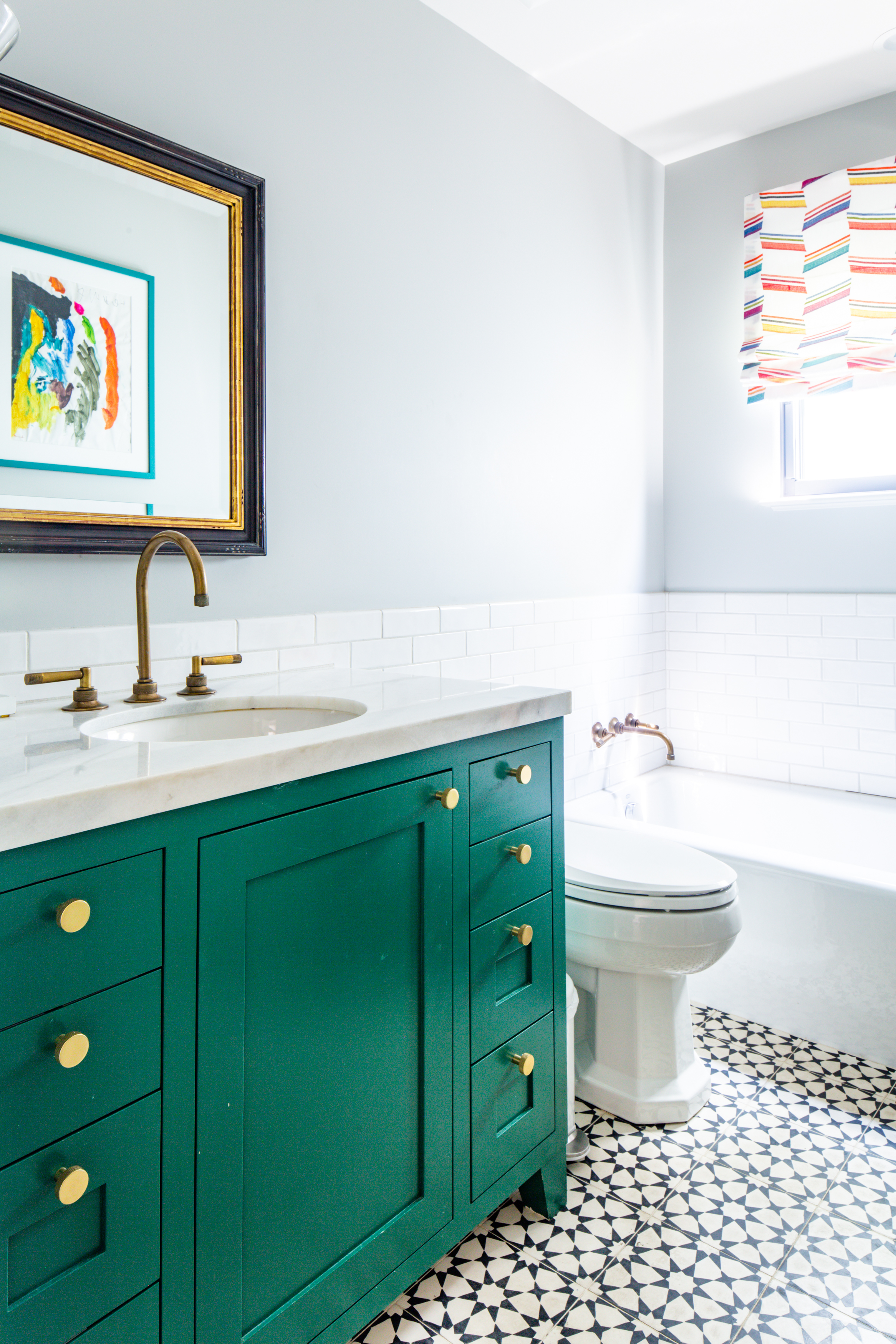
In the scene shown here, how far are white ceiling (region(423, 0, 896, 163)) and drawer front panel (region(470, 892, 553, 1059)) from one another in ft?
7.05

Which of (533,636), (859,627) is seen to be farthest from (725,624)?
(533,636)

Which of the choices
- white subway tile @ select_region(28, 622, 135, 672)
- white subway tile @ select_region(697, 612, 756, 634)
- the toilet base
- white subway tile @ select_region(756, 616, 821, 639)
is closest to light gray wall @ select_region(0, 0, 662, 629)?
white subway tile @ select_region(28, 622, 135, 672)

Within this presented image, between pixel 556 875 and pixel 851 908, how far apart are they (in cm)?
91

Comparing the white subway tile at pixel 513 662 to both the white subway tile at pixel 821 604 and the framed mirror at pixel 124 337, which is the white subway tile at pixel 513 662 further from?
the white subway tile at pixel 821 604

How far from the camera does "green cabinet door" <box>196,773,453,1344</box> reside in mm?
996

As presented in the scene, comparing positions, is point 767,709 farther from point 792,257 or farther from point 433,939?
point 433,939

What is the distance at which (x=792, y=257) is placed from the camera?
9.09 ft

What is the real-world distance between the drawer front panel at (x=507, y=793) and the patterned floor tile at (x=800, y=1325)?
0.85 meters

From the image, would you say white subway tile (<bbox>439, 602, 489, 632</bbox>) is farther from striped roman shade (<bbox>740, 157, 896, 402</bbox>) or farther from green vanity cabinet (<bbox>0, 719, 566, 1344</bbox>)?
striped roman shade (<bbox>740, 157, 896, 402</bbox>)

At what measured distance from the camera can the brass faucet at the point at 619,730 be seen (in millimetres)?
2808

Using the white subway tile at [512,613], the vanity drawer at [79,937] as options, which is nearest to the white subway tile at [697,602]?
the white subway tile at [512,613]

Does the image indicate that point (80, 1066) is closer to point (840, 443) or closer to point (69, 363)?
point (69, 363)

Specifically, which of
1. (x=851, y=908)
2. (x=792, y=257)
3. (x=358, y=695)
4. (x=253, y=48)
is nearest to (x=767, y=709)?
(x=851, y=908)

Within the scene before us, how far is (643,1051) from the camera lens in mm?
1907
